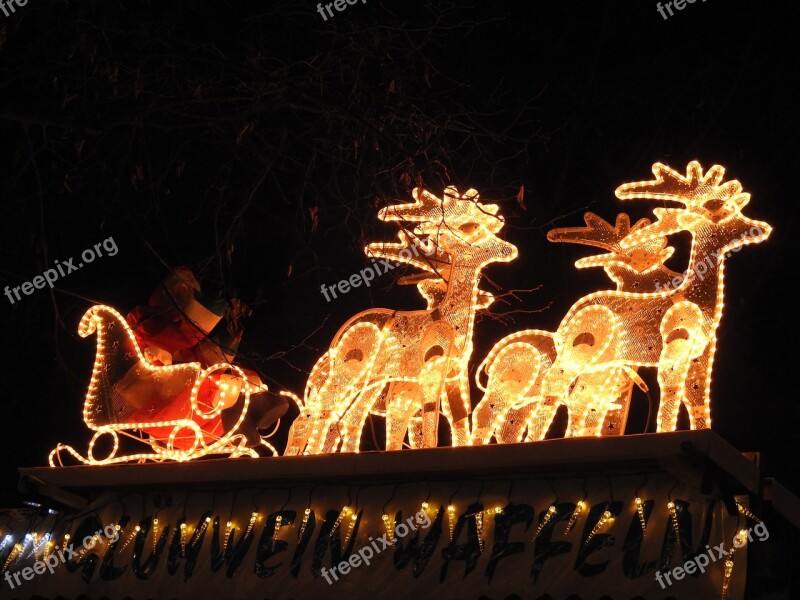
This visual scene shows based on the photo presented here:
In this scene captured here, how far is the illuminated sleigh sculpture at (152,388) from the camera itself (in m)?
9.76

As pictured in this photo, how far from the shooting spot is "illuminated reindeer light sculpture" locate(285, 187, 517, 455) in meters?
8.86

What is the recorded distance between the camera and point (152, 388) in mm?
9828

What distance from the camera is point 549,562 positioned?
24.8ft

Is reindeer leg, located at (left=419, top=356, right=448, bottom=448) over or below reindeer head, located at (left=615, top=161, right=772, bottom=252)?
below

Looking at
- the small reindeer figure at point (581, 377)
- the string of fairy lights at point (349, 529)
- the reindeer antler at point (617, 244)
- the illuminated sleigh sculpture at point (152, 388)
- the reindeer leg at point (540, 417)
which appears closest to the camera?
the string of fairy lights at point (349, 529)

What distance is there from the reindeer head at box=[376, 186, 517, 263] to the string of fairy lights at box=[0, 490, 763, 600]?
6.92 ft

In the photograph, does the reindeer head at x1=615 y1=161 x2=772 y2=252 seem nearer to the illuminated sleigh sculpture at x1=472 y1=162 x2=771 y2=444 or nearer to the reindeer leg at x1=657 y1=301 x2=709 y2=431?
the illuminated sleigh sculpture at x1=472 y1=162 x2=771 y2=444

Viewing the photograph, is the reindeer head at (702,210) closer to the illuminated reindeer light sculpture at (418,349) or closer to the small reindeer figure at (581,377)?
the small reindeer figure at (581,377)

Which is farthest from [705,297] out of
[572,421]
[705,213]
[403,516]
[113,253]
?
[113,253]

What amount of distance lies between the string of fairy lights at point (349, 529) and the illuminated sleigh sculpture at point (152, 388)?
2.20ft

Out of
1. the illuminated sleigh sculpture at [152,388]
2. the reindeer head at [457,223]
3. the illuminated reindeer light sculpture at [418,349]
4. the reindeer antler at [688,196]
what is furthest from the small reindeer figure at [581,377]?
the illuminated sleigh sculpture at [152,388]

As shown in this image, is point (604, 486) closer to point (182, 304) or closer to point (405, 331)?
point (405, 331)

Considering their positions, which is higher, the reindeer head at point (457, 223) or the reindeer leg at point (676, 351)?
the reindeer head at point (457, 223)

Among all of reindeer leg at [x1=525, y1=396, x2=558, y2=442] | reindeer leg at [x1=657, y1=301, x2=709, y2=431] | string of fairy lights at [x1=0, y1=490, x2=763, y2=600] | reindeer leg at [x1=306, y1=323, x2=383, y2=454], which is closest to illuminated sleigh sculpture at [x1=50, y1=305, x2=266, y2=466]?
string of fairy lights at [x1=0, y1=490, x2=763, y2=600]
